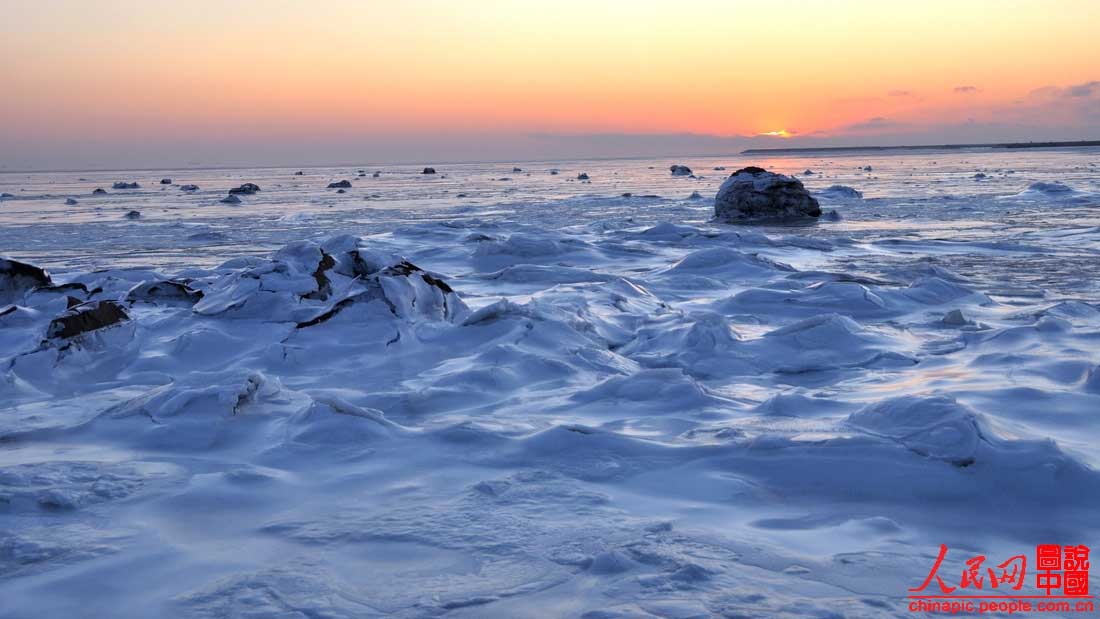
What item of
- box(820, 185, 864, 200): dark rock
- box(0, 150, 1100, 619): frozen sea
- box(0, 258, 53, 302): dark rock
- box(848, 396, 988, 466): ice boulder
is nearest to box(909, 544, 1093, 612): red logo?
box(0, 150, 1100, 619): frozen sea

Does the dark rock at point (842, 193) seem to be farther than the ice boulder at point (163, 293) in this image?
Yes

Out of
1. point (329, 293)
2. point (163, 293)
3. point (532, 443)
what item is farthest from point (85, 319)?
point (532, 443)

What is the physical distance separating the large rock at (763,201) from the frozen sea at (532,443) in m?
7.53

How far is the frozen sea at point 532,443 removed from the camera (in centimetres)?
197

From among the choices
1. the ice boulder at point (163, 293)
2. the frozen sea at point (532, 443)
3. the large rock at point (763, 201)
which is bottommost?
the frozen sea at point (532, 443)

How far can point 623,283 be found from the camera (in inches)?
243

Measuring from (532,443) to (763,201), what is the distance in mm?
11894

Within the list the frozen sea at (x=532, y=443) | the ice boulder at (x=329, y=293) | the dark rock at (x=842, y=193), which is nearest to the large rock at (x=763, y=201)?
the dark rock at (x=842, y=193)

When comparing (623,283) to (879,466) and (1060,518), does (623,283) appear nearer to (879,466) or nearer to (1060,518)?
(879,466)

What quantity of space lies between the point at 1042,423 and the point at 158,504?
9.65 ft

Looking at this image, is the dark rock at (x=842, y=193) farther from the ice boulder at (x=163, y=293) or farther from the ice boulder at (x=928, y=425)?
the ice boulder at (x=928, y=425)

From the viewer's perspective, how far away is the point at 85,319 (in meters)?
4.54

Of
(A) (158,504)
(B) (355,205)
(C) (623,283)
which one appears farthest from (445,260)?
(B) (355,205)

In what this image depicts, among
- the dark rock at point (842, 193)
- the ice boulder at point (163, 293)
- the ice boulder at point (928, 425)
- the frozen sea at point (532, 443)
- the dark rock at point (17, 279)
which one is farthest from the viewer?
the dark rock at point (842, 193)
